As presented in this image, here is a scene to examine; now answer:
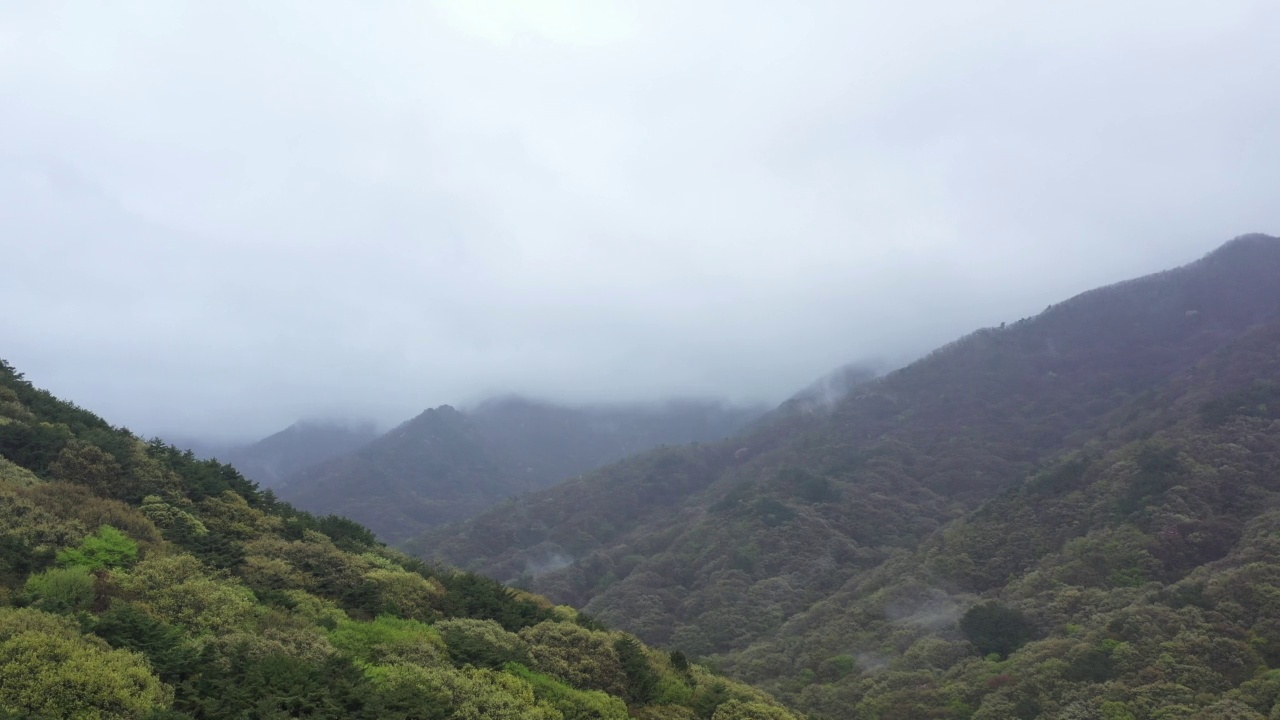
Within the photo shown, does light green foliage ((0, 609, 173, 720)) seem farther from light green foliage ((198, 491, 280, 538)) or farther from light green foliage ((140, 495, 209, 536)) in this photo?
light green foliage ((198, 491, 280, 538))

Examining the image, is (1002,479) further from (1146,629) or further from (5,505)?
(5,505)

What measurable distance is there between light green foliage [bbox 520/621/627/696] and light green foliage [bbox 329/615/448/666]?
2.74m

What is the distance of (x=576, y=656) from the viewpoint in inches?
761

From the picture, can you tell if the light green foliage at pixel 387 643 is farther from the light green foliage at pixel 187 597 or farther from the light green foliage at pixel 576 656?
the light green foliage at pixel 576 656

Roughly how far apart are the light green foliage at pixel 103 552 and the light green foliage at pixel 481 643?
693 centimetres

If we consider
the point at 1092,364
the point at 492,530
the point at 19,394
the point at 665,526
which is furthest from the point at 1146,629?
the point at 1092,364

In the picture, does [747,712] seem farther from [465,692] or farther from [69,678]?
[69,678]

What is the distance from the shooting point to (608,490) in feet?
474

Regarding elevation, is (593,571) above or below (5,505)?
below

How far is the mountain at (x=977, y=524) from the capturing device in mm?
45656

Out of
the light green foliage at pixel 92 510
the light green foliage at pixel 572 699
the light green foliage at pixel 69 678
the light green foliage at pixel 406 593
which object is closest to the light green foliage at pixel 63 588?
the light green foliage at pixel 69 678

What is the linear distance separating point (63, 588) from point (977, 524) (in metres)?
80.5

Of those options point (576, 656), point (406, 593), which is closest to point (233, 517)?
point (406, 593)

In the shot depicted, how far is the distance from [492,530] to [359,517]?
188ft
